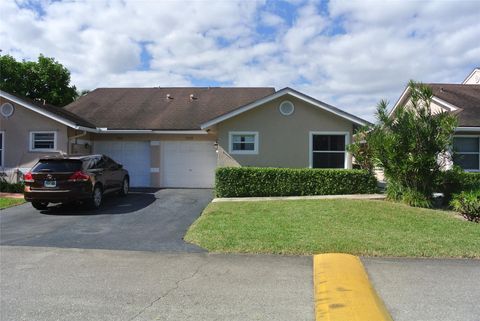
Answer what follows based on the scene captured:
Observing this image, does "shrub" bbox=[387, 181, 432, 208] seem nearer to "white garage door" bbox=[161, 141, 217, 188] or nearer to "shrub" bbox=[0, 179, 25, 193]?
"white garage door" bbox=[161, 141, 217, 188]

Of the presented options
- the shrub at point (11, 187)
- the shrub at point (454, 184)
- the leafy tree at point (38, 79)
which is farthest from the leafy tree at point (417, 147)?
the leafy tree at point (38, 79)

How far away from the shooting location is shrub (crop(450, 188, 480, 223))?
10.9 metres

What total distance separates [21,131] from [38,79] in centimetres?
1729

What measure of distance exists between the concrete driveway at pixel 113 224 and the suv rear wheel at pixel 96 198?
1.05ft

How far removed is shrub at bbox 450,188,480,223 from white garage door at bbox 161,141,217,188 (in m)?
10.3

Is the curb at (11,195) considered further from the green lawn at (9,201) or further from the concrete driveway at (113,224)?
the concrete driveway at (113,224)

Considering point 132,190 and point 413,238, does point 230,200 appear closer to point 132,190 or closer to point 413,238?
point 132,190

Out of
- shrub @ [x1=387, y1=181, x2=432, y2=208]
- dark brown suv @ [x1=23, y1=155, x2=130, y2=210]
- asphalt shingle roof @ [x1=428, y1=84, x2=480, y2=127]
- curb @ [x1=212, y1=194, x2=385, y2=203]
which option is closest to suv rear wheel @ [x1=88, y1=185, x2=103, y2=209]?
dark brown suv @ [x1=23, y1=155, x2=130, y2=210]

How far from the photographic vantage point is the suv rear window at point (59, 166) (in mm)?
12534

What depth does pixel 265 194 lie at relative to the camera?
50.2ft

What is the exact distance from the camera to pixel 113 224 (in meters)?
10.9

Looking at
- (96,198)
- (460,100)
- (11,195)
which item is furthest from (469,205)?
(11,195)

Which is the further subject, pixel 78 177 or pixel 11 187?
pixel 11 187

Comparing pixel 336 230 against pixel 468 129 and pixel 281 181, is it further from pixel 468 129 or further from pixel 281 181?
pixel 468 129
